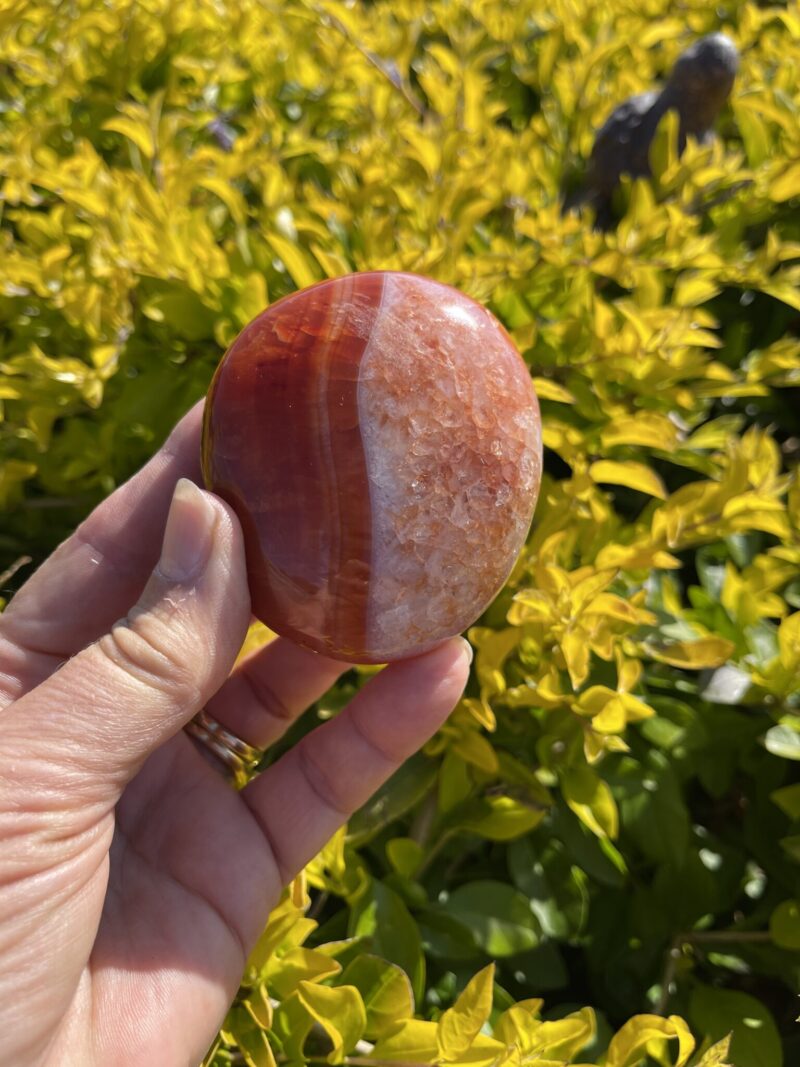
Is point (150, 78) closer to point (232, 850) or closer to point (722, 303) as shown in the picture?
point (722, 303)

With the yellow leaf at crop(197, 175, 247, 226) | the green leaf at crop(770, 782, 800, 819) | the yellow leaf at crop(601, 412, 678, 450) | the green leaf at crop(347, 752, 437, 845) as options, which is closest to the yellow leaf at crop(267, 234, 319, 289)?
the yellow leaf at crop(197, 175, 247, 226)

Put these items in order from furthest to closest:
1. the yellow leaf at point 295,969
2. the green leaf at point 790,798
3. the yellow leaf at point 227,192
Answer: the yellow leaf at point 227,192, the green leaf at point 790,798, the yellow leaf at point 295,969

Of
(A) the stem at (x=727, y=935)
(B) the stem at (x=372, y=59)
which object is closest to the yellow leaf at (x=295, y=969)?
(A) the stem at (x=727, y=935)

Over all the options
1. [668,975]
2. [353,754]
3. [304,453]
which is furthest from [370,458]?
[668,975]

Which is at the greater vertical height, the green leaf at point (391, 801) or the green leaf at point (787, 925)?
the green leaf at point (391, 801)

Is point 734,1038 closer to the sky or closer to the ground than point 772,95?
closer to the ground

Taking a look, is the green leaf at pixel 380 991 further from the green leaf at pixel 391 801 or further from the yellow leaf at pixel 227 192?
the yellow leaf at pixel 227 192

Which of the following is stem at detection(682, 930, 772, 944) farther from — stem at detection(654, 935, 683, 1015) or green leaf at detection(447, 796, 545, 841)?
green leaf at detection(447, 796, 545, 841)

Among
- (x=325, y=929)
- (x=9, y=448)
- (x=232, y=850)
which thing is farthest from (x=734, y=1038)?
(x=9, y=448)
